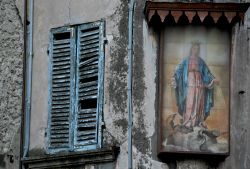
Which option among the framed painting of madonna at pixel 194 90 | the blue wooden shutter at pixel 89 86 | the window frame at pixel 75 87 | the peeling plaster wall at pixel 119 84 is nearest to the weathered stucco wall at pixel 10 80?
the peeling plaster wall at pixel 119 84

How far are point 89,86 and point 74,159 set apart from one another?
3.41ft

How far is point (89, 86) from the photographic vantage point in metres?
15.5

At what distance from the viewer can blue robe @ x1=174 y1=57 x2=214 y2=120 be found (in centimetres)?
1498

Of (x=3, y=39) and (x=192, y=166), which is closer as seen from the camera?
(x=192, y=166)

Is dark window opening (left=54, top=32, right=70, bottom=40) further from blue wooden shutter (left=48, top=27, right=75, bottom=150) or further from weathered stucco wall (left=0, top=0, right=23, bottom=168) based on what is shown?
weathered stucco wall (left=0, top=0, right=23, bottom=168)

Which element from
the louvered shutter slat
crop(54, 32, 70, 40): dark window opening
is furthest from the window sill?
crop(54, 32, 70, 40): dark window opening

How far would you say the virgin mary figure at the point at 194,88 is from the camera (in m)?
14.9

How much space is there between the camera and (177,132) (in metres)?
14.9

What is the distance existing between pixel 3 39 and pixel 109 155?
262 cm

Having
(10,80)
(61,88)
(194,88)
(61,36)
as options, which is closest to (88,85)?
(61,88)

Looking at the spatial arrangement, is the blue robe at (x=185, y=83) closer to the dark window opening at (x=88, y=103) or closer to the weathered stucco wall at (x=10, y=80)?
the dark window opening at (x=88, y=103)

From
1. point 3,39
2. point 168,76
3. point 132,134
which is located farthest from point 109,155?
point 3,39

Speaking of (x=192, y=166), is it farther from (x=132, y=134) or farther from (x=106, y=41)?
(x=106, y=41)

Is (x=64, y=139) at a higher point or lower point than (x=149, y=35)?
lower
